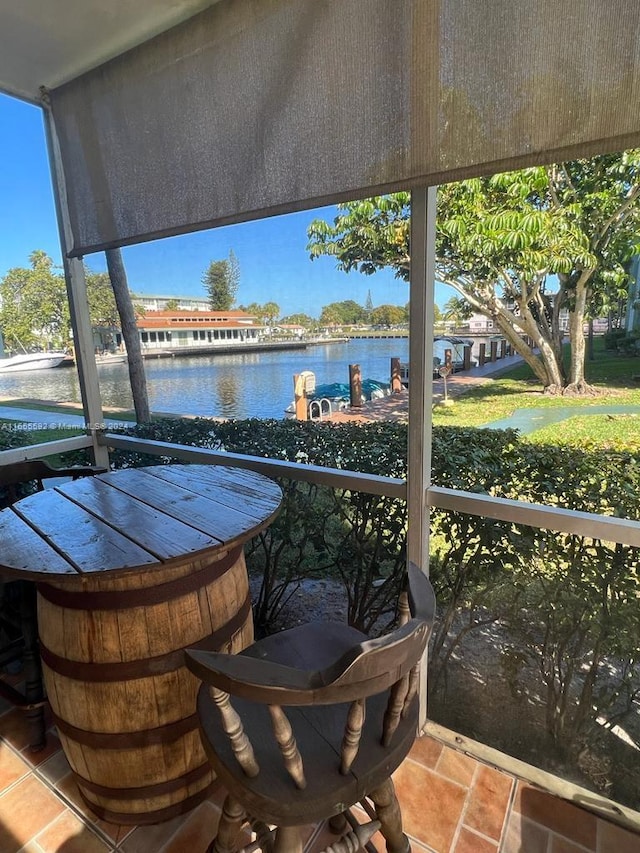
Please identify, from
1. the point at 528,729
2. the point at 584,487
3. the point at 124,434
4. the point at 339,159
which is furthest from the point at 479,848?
the point at 124,434

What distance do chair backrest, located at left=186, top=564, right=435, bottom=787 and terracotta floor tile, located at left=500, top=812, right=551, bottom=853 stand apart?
84 centimetres

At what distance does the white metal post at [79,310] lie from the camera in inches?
89.2

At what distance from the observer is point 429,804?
1.47m

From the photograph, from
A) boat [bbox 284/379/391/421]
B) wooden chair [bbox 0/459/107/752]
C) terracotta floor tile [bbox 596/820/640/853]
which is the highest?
boat [bbox 284/379/391/421]

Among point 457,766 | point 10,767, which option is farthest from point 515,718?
point 10,767

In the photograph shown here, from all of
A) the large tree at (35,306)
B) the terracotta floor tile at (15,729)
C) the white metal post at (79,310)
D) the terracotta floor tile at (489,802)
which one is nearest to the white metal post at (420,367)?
the terracotta floor tile at (489,802)

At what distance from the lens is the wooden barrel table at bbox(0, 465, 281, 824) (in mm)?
1160

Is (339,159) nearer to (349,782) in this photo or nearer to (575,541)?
(575,541)

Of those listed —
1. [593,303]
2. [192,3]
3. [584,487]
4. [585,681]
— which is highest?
[192,3]

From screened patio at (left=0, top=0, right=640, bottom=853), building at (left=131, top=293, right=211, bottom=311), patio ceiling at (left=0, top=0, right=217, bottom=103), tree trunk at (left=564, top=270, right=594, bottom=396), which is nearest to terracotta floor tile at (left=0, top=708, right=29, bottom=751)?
screened patio at (left=0, top=0, right=640, bottom=853)

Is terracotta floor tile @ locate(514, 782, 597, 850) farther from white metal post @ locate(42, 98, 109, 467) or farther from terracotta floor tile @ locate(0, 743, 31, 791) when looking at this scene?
white metal post @ locate(42, 98, 109, 467)

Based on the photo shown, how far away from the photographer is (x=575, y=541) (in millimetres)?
1466

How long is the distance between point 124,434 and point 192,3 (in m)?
1.92

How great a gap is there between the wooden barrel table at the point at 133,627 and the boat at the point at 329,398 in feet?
2.29
